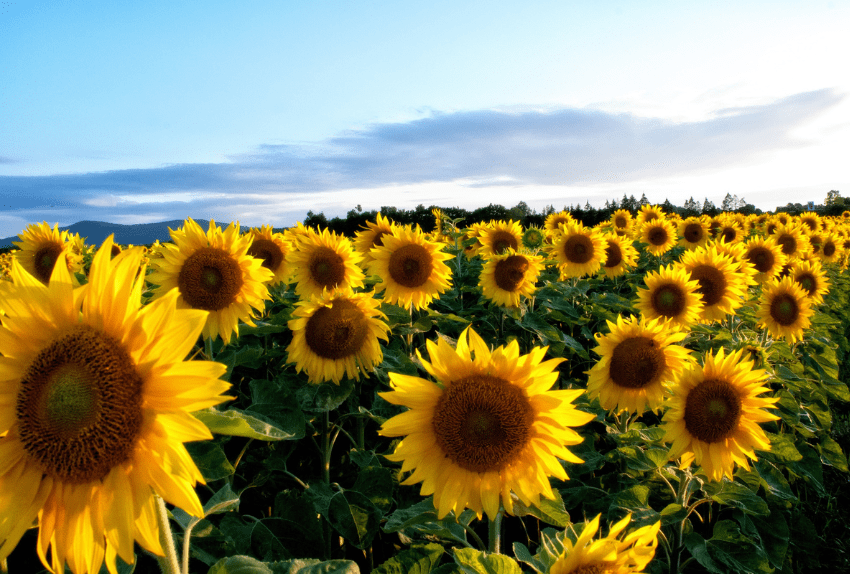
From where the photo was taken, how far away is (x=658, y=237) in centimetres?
1074

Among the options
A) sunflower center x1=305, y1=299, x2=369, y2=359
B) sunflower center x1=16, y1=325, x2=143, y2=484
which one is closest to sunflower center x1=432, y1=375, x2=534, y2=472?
sunflower center x1=16, y1=325, x2=143, y2=484

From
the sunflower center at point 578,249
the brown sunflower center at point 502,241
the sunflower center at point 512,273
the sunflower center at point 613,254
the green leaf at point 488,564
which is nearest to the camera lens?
the green leaf at point 488,564

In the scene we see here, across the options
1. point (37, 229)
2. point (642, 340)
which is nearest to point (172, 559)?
point (642, 340)

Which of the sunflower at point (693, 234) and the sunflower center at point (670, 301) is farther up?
the sunflower at point (693, 234)

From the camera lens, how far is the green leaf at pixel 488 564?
154 cm

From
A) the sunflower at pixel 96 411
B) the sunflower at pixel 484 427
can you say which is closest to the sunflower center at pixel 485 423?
the sunflower at pixel 484 427

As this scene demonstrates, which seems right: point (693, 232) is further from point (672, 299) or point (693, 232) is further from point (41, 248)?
point (41, 248)

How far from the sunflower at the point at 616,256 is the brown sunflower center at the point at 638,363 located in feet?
16.3

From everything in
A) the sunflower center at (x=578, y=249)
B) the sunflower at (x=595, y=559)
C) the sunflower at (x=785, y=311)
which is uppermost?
the sunflower center at (x=578, y=249)

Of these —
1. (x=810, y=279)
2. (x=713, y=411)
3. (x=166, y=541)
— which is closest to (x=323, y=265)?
(x=713, y=411)

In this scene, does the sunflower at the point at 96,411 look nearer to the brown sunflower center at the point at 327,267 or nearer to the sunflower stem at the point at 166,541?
the sunflower stem at the point at 166,541

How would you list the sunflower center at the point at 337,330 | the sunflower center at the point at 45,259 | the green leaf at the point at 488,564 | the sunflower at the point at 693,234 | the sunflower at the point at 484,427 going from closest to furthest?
1. the green leaf at the point at 488,564
2. the sunflower at the point at 484,427
3. the sunflower center at the point at 337,330
4. the sunflower center at the point at 45,259
5. the sunflower at the point at 693,234

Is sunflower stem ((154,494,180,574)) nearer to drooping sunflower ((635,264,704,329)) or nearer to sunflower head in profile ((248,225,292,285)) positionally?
sunflower head in profile ((248,225,292,285))

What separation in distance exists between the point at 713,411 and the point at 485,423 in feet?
5.78
